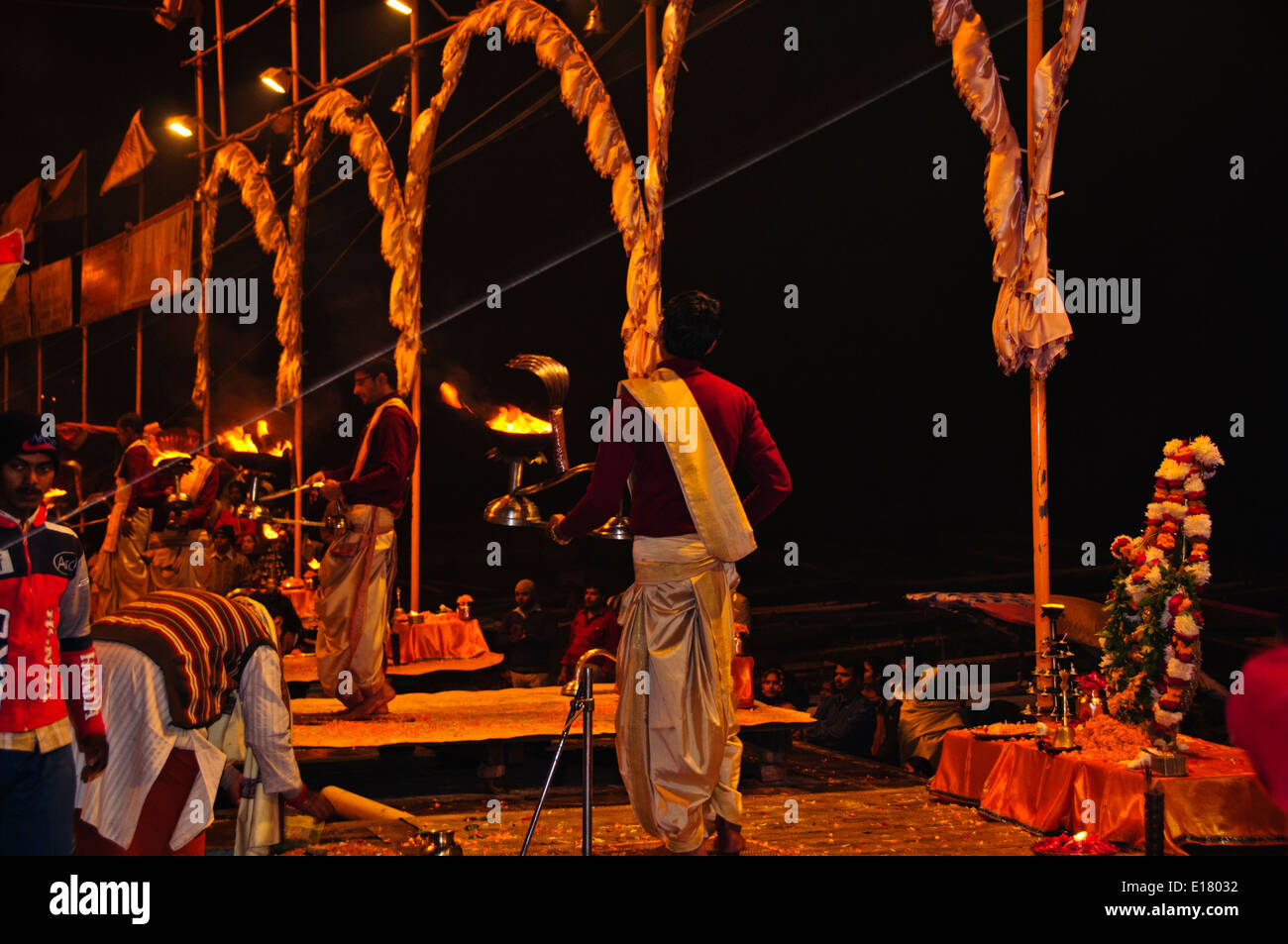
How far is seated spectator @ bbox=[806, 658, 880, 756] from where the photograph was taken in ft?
22.7

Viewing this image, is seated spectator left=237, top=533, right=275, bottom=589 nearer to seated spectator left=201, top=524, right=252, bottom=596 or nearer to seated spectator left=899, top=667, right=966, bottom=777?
seated spectator left=201, top=524, right=252, bottom=596

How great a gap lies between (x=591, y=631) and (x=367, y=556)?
7.27ft

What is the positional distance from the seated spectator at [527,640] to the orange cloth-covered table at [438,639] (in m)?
0.37

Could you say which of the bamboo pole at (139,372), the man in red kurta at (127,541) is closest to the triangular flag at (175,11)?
the bamboo pole at (139,372)

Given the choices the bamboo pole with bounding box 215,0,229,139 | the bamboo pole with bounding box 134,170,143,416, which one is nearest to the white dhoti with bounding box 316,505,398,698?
the bamboo pole with bounding box 215,0,229,139

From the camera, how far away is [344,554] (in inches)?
237

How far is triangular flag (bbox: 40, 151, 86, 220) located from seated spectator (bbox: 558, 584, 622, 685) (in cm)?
1098

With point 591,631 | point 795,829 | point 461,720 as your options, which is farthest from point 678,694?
point 591,631

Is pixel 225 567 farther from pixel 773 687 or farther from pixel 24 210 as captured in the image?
pixel 24 210

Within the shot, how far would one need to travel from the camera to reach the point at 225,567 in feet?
32.5

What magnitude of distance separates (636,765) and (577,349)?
663 cm

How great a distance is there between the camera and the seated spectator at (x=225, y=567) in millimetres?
9672

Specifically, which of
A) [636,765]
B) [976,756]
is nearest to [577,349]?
[976,756]
